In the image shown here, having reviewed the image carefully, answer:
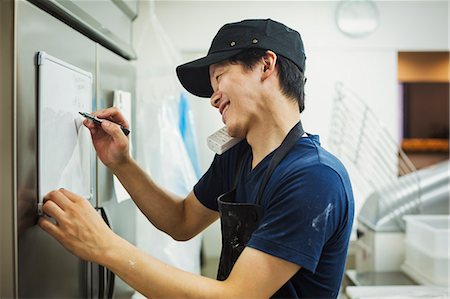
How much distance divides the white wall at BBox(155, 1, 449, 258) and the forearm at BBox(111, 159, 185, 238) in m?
1.00

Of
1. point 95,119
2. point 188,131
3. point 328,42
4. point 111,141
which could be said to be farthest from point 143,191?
point 328,42

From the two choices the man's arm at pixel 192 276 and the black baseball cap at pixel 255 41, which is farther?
the black baseball cap at pixel 255 41

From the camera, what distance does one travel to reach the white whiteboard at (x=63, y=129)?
100cm

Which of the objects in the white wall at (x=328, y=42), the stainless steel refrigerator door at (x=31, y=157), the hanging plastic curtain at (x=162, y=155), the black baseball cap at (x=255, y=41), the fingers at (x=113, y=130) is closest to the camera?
the stainless steel refrigerator door at (x=31, y=157)

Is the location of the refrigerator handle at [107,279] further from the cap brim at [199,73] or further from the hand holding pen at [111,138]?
the cap brim at [199,73]

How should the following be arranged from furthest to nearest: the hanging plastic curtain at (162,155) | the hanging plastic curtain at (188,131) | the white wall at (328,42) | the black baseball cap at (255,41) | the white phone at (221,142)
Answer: the white wall at (328,42), the hanging plastic curtain at (188,131), the hanging plastic curtain at (162,155), the white phone at (221,142), the black baseball cap at (255,41)

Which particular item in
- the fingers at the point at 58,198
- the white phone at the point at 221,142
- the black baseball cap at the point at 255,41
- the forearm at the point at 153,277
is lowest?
the forearm at the point at 153,277

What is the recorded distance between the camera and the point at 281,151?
1141 mm

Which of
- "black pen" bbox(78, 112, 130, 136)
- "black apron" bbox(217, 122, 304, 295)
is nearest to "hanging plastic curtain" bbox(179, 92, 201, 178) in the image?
"black pen" bbox(78, 112, 130, 136)

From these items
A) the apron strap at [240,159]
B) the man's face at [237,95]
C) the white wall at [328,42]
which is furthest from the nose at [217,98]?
the white wall at [328,42]

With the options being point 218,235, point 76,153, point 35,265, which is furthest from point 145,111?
point 35,265

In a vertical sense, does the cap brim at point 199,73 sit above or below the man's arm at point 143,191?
above

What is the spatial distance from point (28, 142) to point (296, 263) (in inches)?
21.2

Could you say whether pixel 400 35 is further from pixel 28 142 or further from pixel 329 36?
pixel 28 142
